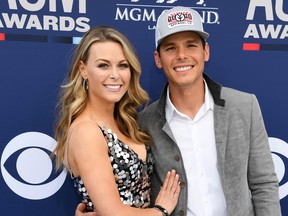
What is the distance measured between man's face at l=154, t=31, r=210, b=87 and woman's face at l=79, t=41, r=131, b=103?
222 mm

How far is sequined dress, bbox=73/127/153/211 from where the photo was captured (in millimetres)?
1805

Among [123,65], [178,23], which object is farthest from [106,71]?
[178,23]

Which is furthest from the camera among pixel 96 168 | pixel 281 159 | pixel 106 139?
pixel 281 159

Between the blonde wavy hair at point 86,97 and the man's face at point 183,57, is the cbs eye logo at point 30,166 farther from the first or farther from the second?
the man's face at point 183,57

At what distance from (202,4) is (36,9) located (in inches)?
37.6

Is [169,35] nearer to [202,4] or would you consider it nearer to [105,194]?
[202,4]

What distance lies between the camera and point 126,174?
1825 mm

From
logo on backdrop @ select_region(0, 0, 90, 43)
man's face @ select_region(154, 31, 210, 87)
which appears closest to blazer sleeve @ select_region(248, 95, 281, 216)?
man's face @ select_region(154, 31, 210, 87)

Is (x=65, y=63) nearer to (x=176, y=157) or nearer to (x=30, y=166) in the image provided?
(x=30, y=166)

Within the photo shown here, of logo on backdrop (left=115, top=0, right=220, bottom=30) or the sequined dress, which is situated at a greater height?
logo on backdrop (left=115, top=0, right=220, bottom=30)

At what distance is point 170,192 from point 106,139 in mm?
424

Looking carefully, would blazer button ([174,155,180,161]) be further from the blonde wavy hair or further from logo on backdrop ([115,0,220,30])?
logo on backdrop ([115,0,220,30])

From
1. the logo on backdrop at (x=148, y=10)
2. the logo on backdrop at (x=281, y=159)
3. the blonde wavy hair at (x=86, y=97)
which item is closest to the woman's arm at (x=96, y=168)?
the blonde wavy hair at (x=86, y=97)

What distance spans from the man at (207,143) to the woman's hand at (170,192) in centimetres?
3
